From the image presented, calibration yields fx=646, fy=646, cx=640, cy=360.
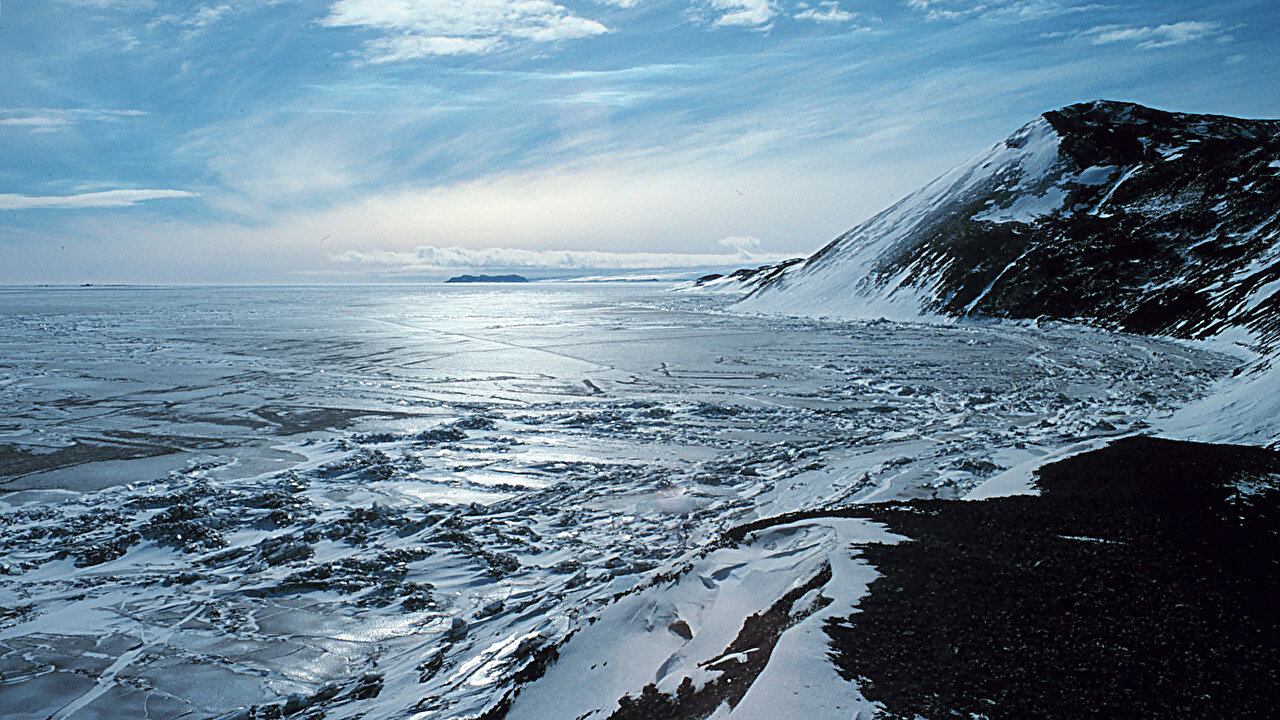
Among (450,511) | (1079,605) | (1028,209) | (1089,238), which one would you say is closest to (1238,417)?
(1079,605)

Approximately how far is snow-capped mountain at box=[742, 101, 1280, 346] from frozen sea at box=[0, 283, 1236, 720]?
12400mm

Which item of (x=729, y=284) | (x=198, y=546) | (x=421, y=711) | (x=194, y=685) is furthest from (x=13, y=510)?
(x=729, y=284)

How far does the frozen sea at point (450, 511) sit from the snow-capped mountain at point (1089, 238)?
1240cm

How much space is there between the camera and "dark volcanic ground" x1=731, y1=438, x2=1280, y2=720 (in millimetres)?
2811

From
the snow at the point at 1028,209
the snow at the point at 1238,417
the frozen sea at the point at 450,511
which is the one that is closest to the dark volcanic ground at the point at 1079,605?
the frozen sea at the point at 450,511

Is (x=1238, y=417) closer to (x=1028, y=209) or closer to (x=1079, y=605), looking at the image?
(x=1079, y=605)

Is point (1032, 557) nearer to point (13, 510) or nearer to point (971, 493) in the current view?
point (971, 493)

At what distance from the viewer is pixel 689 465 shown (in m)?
7.78

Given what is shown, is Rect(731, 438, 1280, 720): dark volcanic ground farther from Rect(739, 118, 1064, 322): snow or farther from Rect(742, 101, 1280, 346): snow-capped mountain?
Rect(739, 118, 1064, 322): snow

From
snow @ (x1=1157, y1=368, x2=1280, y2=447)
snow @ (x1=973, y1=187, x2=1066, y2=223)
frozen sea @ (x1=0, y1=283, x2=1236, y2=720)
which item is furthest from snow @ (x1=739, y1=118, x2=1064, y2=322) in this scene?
snow @ (x1=1157, y1=368, x2=1280, y2=447)

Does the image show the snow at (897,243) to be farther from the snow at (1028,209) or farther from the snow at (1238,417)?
the snow at (1238,417)

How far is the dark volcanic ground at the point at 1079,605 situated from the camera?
2.81 metres

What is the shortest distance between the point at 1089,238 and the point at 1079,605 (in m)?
36.2

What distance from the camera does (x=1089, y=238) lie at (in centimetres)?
3262
